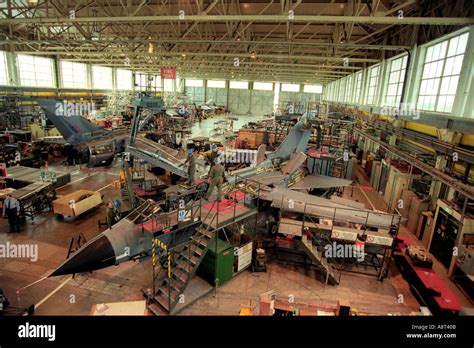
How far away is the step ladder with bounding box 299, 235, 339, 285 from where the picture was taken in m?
11.7

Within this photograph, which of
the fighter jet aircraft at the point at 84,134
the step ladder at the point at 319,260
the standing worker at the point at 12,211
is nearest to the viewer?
the step ladder at the point at 319,260

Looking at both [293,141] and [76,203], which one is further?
[293,141]

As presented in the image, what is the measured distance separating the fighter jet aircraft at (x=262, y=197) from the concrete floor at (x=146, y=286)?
1416mm

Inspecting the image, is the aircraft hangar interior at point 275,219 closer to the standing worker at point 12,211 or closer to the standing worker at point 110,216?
the standing worker at point 12,211

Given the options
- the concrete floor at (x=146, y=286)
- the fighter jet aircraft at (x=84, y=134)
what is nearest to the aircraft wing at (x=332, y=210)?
the concrete floor at (x=146, y=286)

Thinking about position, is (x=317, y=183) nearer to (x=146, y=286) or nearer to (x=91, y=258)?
(x=146, y=286)

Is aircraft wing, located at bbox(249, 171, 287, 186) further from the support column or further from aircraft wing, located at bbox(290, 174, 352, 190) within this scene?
the support column

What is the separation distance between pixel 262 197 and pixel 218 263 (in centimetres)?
402

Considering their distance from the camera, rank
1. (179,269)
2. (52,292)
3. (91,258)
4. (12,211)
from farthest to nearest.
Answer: (12,211), (52,292), (179,269), (91,258)

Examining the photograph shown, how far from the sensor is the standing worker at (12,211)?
1416cm

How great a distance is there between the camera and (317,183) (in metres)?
18.6

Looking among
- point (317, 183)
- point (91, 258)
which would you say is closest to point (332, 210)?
point (317, 183)

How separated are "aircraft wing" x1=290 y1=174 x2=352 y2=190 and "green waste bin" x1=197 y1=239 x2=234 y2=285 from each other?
8142 millimetres
